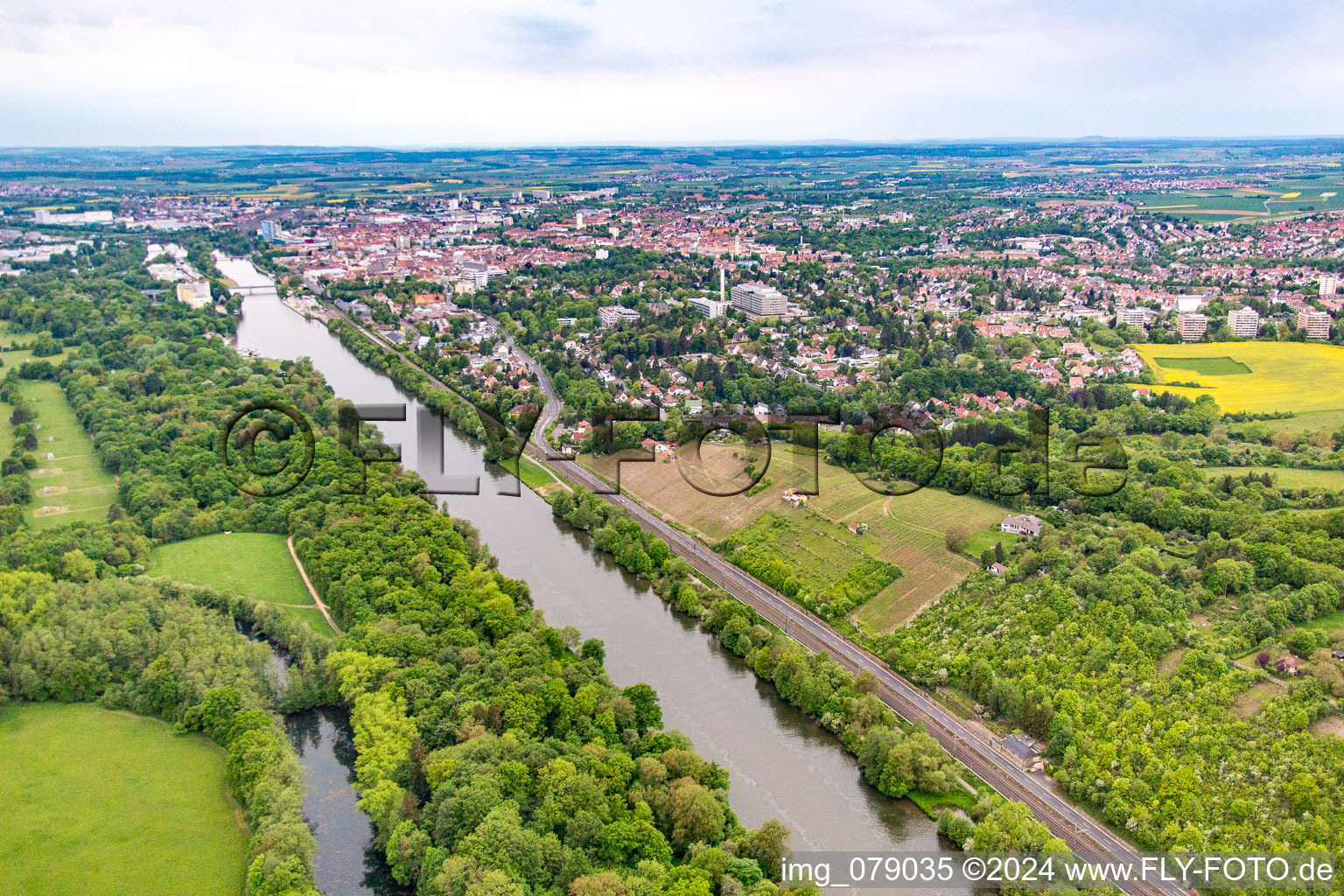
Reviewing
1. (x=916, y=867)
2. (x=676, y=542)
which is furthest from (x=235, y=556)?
(x=916, y=867)

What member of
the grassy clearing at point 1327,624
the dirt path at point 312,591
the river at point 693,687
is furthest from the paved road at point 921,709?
the dirt path at point 312,591

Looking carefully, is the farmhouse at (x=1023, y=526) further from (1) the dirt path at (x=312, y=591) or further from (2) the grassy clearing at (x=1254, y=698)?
(1) the dirt path at (x=312, y=591)

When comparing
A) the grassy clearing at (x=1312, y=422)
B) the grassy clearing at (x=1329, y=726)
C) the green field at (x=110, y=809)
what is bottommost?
the green field at (x=110, y=809)

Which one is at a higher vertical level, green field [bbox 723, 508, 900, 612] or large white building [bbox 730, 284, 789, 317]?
large white building [bbox 730, 284, 789, 317]

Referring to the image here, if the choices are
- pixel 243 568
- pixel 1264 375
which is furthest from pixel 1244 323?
pixel 243 568

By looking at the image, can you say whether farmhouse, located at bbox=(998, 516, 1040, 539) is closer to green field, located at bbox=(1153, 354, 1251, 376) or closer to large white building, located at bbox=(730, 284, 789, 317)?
green field, located at bbox=(1153, 354, 1251, 376)

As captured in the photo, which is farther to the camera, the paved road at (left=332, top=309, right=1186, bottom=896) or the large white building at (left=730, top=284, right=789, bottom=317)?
the large white building at (left=730, top=284, right=789, bottom=317)

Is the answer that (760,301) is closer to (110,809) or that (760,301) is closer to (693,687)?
(693,687)

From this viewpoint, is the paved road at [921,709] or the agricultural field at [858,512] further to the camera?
the agricultural field at [858,512]

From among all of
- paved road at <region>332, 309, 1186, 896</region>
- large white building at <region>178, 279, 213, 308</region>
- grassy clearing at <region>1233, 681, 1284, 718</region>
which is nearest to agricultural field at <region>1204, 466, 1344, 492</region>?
grassy clearing at <region>1233, 681, 1284, 718</region>
